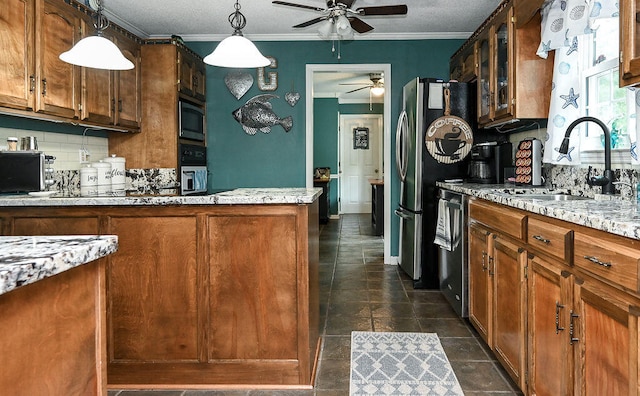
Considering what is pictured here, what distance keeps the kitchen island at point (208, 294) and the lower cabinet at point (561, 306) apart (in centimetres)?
100

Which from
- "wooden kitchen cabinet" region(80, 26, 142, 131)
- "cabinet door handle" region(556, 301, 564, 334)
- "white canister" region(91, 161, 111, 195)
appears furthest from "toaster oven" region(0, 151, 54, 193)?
"cabinet door handle" region(556, 301, 564, 334)

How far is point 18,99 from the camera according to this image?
267 centimetres

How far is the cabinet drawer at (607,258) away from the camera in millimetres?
1257

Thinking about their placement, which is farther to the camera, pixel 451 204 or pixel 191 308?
pixel 451 204

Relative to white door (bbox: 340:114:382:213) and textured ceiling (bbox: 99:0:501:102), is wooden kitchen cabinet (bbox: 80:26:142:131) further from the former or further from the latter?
white door (bbox: 340:114:382:213)

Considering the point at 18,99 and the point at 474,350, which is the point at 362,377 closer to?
the point at 474,350

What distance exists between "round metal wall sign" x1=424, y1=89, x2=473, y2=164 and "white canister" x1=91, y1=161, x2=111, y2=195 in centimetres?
273

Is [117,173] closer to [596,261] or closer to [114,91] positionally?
[114,91]

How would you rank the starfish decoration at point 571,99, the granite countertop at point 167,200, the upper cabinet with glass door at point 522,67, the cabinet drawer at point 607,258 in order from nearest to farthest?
1. the cabinet drawer at point 607,258
2. the granite countertop at point 167,200
3. the starfish decoration at point 571,99
4. the upper cabinet with glass door at point 522,67

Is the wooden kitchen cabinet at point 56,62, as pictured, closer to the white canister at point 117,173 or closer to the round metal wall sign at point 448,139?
the white canister at point 117,173

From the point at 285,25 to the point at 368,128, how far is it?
5611 millimetres

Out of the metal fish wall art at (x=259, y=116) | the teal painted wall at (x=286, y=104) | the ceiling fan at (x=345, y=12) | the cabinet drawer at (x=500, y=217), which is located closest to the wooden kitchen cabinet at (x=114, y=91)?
the teal painted wall at (x=286, y=104)

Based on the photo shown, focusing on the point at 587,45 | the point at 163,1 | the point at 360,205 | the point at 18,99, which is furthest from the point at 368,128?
the point at 18,99

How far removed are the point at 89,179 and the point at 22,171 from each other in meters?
0.86
